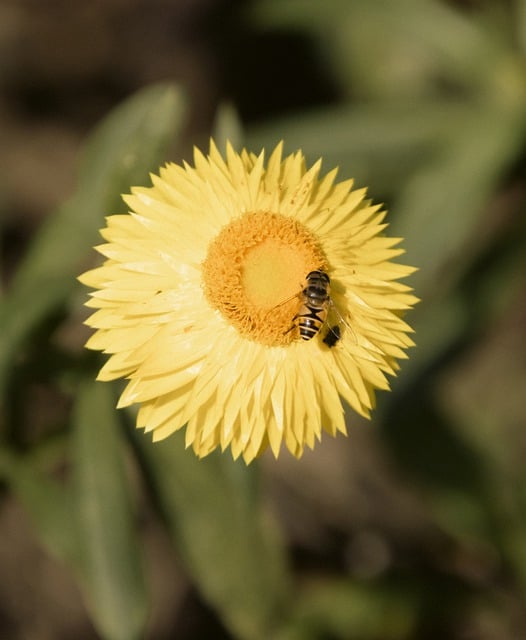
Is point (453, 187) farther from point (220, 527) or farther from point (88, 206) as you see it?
point (220, 527)

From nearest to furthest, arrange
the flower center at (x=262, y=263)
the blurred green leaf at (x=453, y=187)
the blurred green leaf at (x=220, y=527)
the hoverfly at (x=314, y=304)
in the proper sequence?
1. the hoverfly at (x=314, y=304)
2. the flower center at (x=262, y=263)
3. the blurred green leaf at (x=220, y=527)
4. the blurred green leaf at (x=453, y=187)

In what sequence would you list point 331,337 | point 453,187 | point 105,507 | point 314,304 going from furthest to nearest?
point 453,187 < point 105,507 < point 331,337 < point 314,304

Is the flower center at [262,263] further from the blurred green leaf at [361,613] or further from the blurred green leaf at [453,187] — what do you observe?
the blurred green leaf at [361,613]

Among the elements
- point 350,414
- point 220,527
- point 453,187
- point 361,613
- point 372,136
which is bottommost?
point 361,613

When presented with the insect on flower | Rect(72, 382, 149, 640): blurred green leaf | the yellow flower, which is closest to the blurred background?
Rect(72, 382, 149, 640): blurred green leaf

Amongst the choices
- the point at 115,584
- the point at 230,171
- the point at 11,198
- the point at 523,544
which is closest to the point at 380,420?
the point at 523,544

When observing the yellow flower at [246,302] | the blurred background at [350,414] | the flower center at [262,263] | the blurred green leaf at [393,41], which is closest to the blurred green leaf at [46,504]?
the blurred background at [350,414]

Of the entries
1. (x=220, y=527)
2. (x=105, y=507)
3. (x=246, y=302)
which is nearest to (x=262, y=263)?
(x=246, y=302)
